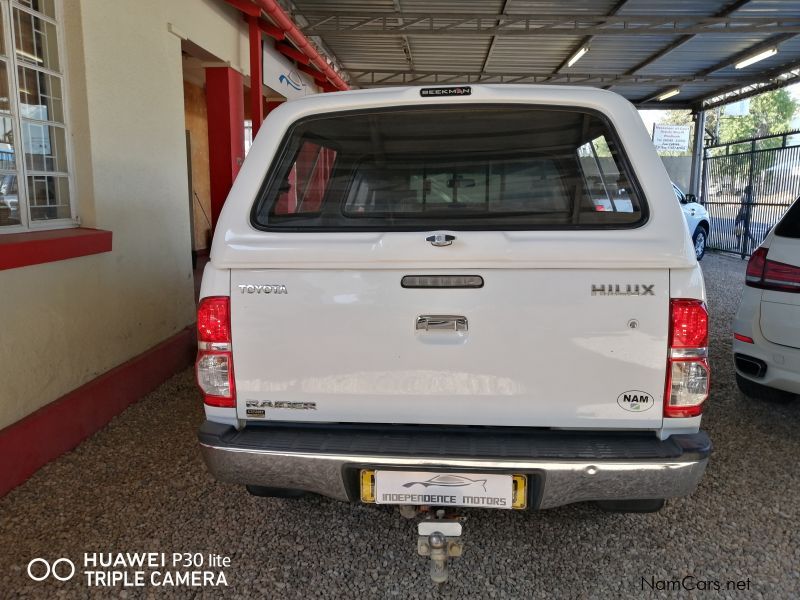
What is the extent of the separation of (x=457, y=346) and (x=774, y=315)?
8.28ft

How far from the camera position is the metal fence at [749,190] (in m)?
12.3

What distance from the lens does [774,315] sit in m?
3.73

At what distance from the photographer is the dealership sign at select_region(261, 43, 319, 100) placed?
8.10 metres

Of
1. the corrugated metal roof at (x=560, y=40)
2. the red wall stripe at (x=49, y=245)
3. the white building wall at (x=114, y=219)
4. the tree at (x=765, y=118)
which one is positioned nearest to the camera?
the red wall stripe at (x=49, y=245)

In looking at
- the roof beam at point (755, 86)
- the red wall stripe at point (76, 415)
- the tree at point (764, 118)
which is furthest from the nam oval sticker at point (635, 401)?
the tree at point (764, 118)

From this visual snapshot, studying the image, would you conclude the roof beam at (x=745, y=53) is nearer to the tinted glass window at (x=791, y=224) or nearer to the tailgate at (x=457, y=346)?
the tinted glass window at (x=791, y=224)

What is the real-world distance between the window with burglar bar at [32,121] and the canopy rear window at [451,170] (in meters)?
2.04

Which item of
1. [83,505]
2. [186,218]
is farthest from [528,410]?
[186,218]

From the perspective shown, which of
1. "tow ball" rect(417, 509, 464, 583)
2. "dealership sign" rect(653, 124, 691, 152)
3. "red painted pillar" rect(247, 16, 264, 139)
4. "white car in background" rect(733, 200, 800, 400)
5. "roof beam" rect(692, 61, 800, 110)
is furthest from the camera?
"dealership sign" rect(653, 124, 691, 152)

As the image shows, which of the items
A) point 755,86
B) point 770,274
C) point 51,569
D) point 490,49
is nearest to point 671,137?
point 755,86

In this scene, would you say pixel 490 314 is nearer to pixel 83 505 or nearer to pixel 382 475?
pixel 382 475

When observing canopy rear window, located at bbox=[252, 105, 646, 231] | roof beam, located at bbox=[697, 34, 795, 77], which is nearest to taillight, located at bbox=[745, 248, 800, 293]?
canopy rear window, located at bbox=[252, 105, 646, 231]

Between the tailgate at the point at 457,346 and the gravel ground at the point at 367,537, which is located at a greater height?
the tailgate at the point at 457,346

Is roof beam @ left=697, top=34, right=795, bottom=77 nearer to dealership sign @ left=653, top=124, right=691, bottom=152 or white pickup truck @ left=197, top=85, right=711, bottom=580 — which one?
dealership sign @ left=653, top=124, right=691, bottom=152
